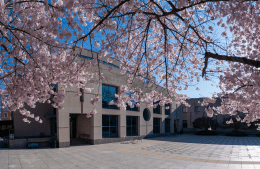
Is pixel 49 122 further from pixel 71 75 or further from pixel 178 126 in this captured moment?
pixel 178 126

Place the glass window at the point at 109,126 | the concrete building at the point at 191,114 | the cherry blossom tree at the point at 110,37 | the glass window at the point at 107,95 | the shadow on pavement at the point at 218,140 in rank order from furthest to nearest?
the concrete building at the point at 191,114 < the shadow on pavement at the point at 218,140 < the glass window at the point at 107,95 < the glass window at the point at 109,126 < the cherry blossom tree at the point at 110,37

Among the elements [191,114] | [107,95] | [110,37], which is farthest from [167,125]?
[110,37]

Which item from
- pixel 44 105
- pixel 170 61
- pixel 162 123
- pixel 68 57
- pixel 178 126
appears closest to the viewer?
pixel 68 57

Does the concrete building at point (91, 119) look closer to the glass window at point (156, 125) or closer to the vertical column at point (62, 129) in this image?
the vertical column at point (62, 129)

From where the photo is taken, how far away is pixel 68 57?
732 cm

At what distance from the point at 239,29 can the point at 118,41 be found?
5.57 metres

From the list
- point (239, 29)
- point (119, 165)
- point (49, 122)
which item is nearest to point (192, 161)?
point (119, 165)

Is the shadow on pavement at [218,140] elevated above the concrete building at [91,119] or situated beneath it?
situated beneath

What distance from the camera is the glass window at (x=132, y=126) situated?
22.5m

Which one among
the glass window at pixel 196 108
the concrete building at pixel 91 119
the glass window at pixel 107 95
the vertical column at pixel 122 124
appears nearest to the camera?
the concrete building at pixel 91 119

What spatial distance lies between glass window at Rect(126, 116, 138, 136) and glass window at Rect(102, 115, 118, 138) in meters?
2.19

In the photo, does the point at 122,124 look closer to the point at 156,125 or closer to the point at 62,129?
the point at 62,129

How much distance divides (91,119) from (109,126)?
2.70m

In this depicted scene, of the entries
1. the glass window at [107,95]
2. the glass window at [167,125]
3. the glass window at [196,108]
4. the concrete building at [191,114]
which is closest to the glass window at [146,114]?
the glass window at [107,95]
